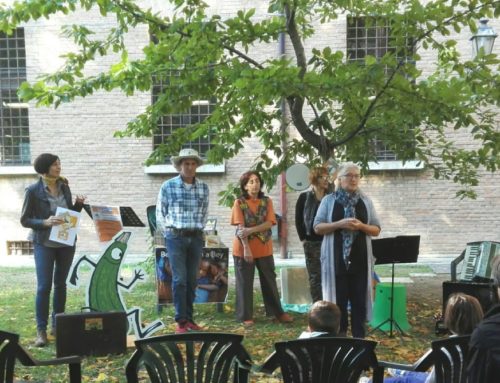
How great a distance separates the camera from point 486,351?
94.0 inches

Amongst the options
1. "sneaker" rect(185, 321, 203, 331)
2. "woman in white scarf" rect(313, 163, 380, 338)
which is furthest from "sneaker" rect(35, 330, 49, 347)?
"woman in white scarf" rect(313, 163, 380, 338)

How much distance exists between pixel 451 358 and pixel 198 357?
1315mm

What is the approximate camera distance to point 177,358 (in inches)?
115

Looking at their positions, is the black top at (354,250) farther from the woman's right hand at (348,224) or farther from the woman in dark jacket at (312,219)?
the woman in dark jacket at (312,219)

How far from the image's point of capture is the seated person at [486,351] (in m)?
2.36

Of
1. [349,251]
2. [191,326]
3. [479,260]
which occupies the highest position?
[349,251]

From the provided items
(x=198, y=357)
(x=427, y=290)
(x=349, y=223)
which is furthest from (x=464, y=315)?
(x=427, y=290)

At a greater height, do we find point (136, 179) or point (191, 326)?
point (136, 179)

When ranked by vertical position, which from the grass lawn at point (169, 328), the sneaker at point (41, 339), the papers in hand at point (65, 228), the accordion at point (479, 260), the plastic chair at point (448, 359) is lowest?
the grass lawn at point (169, 328)

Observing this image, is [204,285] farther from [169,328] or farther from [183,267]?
[183,267]

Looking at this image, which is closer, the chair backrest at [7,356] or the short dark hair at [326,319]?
the chair backrest at [7,356]

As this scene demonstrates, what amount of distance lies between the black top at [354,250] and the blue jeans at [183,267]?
1653 millimetres

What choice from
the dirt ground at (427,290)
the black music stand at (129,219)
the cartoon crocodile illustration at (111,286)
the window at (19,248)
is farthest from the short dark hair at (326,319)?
the window at (19,248)

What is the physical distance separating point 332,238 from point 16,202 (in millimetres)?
9741
